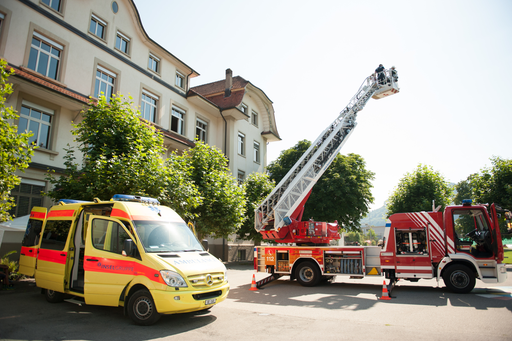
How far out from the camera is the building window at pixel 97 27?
17.5 metres

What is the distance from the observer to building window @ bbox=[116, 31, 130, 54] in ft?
62.6

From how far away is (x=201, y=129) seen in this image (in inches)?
977

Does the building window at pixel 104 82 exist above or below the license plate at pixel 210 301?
above

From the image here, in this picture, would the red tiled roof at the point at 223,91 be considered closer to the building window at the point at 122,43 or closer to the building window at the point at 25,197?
the building window at the point at 122,43

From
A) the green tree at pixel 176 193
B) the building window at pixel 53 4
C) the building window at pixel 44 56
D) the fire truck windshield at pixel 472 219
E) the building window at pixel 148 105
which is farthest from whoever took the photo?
the building window at pixel 148 105

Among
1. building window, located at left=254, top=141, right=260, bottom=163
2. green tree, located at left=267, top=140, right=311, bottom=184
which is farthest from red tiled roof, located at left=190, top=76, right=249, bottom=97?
green tree, located at left=267, top=140, right=311, bottom=184

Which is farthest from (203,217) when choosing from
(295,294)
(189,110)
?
(189,110)

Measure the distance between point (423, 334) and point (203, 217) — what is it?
42.5ft

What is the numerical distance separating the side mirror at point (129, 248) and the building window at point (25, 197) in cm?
967

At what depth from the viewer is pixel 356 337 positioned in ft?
18.2

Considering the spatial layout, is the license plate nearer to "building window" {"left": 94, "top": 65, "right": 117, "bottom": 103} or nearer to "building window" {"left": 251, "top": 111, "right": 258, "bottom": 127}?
"building window" {"left": 94, "top": 65, "right": 117, "bottom": 103}

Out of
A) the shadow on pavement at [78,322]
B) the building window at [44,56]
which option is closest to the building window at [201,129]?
the building window at [44,56]

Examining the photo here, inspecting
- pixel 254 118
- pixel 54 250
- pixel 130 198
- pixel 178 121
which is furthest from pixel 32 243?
pixel 254 118

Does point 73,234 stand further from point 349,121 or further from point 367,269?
point 349,121
